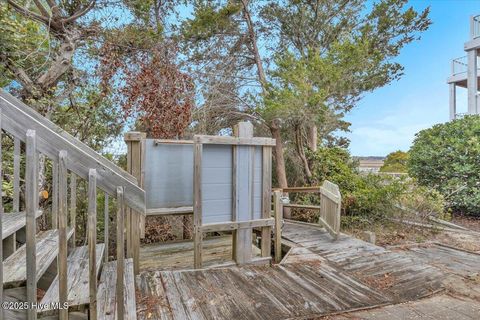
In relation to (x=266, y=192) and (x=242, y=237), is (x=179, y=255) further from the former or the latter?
(x=266, y=192)

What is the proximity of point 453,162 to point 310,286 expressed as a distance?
7.48 m

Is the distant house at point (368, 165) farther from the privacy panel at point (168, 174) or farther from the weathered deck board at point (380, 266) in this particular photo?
the privacy panel at point (168, 174)

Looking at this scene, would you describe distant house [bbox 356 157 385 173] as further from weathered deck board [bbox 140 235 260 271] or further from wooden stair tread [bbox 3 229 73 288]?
wooden stair tread [bbox 3 229 73 288]

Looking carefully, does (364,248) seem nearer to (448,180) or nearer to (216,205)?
(216,205)

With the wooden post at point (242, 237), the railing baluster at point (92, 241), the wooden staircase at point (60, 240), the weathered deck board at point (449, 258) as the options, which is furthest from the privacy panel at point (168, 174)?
the weathered deck board at point (449, 258)

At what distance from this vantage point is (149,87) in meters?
4.85

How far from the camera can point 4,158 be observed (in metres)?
3.76

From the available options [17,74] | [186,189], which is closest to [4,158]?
[17,74]

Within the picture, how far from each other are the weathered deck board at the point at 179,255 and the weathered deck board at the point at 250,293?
633 mm

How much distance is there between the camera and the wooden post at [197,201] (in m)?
3.53

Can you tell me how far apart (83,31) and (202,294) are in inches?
166

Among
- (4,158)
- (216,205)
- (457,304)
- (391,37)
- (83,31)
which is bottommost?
(457,304)

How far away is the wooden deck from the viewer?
2670 millimetres

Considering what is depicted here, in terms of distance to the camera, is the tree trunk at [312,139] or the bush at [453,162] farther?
the tree trunk at [312,139]
